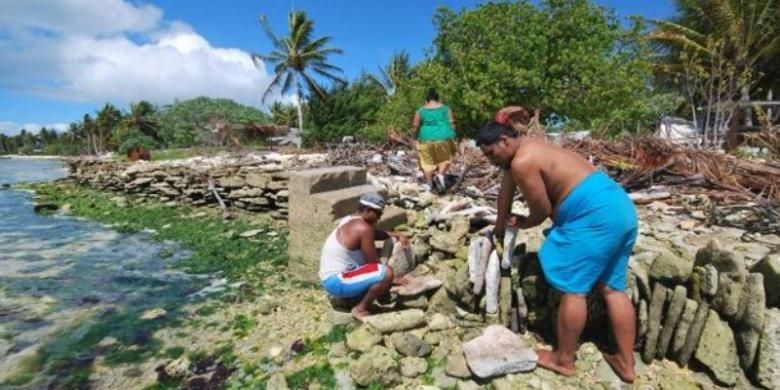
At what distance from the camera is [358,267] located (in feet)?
13.0

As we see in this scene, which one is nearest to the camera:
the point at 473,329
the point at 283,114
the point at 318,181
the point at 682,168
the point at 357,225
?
the point at 473,329

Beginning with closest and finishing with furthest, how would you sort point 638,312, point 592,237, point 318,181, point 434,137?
1. point 592,237
2. point 638,312
3. point 318,181
4. point 434,137

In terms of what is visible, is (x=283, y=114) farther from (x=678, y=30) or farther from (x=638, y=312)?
(x=638, y=312)

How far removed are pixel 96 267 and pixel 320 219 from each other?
3.93 m

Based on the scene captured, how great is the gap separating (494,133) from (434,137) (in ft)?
12.1

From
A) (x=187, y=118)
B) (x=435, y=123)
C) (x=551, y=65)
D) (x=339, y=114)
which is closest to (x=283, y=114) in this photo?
(x=187, y=118)

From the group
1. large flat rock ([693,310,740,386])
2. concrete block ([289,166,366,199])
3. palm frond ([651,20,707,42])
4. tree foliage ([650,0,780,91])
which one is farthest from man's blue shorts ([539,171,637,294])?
palm frond ([651,20,707,42])

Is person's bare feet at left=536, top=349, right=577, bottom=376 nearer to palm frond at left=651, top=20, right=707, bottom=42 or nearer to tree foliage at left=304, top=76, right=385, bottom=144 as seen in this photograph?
palm frond at left=651, top=20, right=707, bottom=42

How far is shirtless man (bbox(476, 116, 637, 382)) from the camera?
2.61 m

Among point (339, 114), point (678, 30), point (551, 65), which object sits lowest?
point (339, 114)

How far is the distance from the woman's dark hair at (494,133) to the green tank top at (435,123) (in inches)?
143

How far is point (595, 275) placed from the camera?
8.80ft

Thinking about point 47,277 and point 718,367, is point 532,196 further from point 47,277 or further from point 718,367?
point 47,277

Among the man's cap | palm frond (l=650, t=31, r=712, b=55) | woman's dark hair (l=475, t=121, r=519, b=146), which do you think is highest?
palm frond (l=650, t=31, r=712, b=55)
